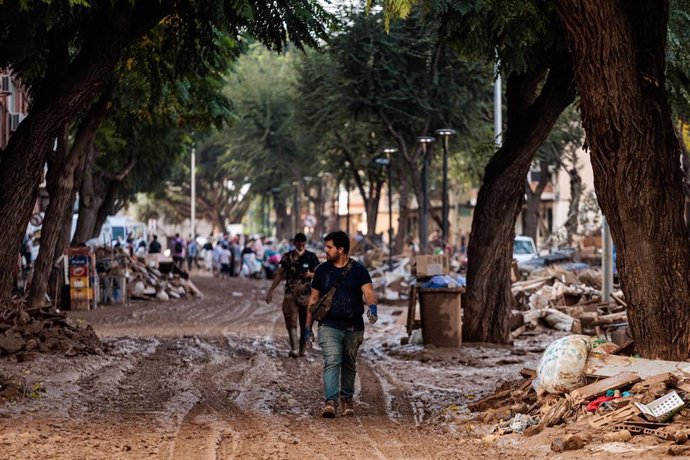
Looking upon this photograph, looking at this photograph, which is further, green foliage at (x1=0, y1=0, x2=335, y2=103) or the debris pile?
the debris pile

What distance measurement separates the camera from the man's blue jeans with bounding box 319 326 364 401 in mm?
11422

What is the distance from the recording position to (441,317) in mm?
18781

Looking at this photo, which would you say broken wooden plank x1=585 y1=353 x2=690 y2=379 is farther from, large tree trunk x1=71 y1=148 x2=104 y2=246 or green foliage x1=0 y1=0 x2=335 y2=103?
large tree trunk x1=71 y1=148 x2=104 y2=246

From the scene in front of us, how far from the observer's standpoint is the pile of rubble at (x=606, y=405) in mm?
9078

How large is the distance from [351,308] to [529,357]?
693 centimetres

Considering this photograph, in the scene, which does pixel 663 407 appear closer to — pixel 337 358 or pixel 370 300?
pixel 370 300

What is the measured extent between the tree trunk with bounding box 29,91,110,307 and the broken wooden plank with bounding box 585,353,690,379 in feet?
45.6

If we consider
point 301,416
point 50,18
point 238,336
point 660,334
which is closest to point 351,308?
point 301,416

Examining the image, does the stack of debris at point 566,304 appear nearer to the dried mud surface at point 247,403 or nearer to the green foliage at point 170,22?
the dried mud surface at point 247,403

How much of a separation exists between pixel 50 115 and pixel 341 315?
18.5ft

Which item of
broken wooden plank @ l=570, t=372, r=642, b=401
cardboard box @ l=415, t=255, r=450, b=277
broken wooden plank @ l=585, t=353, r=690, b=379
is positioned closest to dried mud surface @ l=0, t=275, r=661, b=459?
broken wooden plank @ l=570, t=372, r=642, b=401

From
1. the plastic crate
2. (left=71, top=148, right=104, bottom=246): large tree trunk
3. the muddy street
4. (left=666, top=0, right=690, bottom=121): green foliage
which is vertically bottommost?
the muddy street

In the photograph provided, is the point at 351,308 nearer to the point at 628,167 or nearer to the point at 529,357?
the point at 628,167

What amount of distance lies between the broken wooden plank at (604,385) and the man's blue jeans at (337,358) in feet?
7.42
